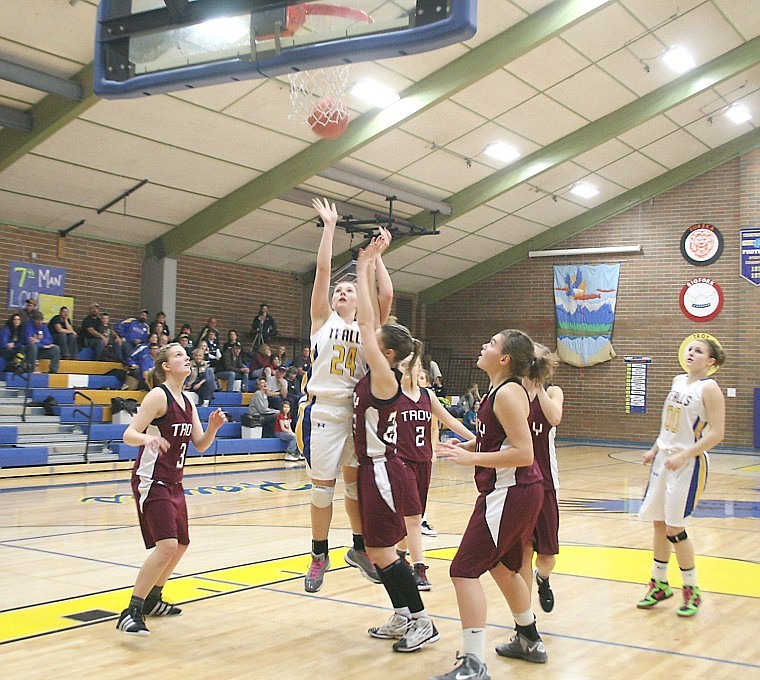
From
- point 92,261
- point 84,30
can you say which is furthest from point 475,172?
point 84,30

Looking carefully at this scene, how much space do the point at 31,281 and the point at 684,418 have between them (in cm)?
1223

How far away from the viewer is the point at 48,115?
11.5 meters

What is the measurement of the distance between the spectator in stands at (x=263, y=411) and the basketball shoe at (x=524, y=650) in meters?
10.8

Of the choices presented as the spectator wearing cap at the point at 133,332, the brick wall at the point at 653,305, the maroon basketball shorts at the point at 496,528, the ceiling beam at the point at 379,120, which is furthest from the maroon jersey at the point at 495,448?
the brick wall at the point at 653,305

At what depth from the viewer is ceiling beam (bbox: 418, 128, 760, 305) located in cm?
1906

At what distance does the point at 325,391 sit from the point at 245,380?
1161cm

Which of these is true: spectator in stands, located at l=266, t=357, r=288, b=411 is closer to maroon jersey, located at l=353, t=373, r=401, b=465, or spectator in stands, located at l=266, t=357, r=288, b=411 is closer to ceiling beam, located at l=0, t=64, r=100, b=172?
ceiling beam, located at l=0, t=64, r=100, b=172

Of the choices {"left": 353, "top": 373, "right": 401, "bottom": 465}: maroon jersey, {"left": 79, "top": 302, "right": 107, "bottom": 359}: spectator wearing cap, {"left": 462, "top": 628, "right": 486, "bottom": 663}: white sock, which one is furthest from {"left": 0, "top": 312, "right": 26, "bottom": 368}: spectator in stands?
{"left": 462, "top": 628, "right": 486, "bottom": 663}: white sock

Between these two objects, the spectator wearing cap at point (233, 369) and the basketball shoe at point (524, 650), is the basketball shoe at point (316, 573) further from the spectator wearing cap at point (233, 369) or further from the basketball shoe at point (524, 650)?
the spectator wearing cap at point (233, 369)

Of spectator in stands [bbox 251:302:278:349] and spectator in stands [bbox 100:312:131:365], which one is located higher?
spectator in stands [bbox 251:302:278:349]

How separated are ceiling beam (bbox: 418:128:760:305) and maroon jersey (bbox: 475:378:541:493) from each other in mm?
17340

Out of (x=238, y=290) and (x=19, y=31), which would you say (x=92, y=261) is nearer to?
(x=238, y=290)

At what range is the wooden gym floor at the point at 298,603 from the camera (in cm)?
378

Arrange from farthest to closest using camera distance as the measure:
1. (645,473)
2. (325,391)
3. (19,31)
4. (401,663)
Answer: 1. (645,473)
2. (19,31)
3. (325,391)
4. (401,663)
